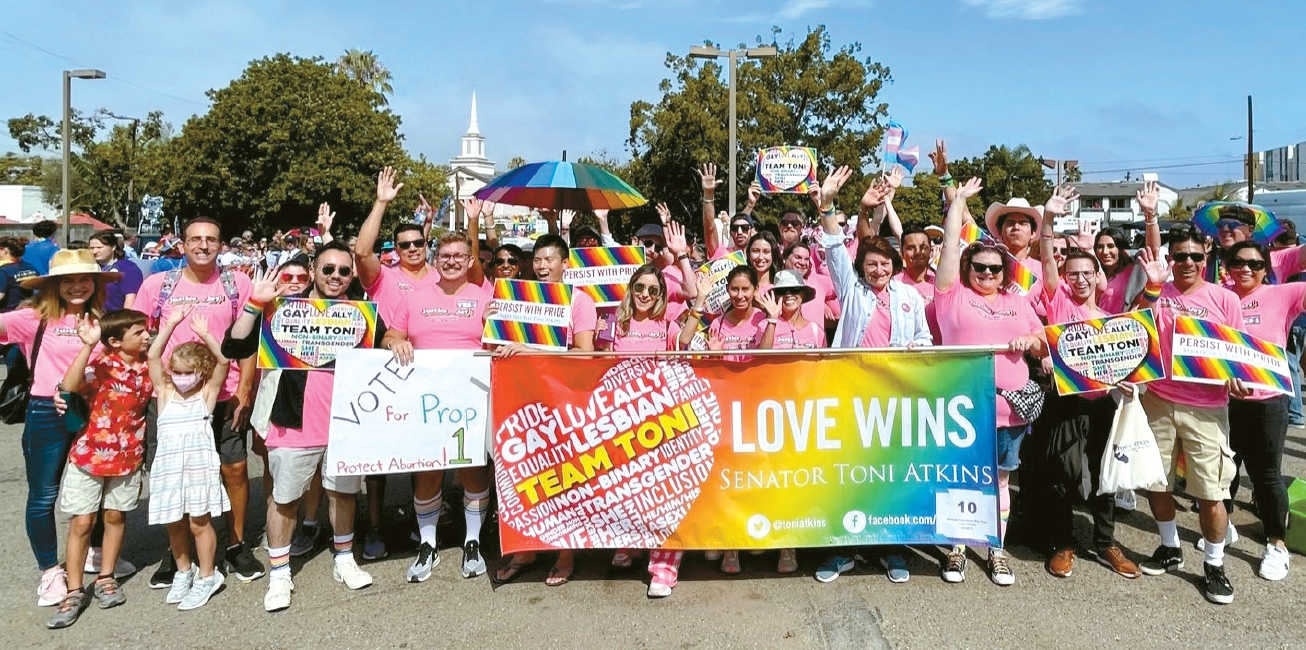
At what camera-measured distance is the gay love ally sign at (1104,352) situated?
14.3ft

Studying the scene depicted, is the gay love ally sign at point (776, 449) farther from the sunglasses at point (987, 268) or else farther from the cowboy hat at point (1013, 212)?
the cowboy hat at point (1013, 212)

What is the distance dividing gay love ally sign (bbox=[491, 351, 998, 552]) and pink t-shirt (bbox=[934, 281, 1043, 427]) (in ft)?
0.51

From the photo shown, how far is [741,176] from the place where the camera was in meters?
27.0

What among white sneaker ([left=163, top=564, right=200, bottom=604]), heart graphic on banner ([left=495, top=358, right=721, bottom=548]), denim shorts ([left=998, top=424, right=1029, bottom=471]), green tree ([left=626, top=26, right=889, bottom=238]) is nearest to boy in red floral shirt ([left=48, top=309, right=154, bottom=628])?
white sneaker ([left=163, top=564, right=200, bottom=604])

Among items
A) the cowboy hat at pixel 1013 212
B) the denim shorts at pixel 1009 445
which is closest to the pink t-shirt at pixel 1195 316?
the denim shorts at pixel 1009 445

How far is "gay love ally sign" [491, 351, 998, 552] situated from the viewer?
4426mm

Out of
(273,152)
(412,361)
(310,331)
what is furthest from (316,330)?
(273,152)

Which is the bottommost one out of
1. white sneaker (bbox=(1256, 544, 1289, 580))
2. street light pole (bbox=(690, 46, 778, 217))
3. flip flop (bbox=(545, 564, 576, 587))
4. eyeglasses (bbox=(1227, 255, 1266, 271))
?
flip flop (bbox=(545, 564, 576, 587))

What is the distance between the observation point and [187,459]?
14.1ft

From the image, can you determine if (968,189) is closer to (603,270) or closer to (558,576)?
(603,270)

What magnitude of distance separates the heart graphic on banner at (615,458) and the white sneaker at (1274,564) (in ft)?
10.4

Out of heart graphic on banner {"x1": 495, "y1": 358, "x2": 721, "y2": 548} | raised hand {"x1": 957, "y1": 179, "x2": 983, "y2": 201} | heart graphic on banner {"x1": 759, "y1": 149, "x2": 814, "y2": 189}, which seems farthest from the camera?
heart graphic on banner {"x1": 759, "y1": 149, "x2": 814, "y2": 189}

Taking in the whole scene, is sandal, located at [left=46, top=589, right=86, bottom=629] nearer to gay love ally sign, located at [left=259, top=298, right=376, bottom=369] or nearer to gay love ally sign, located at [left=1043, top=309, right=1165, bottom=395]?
gay love ally sign, located at [left=259, top=298, right=376, bottom=369]

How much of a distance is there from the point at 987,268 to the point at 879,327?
0.68 metres
